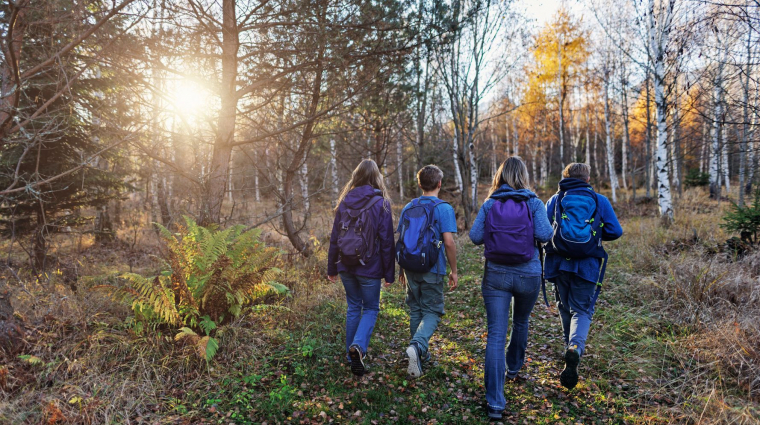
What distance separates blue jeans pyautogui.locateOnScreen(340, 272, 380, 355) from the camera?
Result: 3830 mm

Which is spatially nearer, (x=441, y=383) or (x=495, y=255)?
(x=495, y=255)

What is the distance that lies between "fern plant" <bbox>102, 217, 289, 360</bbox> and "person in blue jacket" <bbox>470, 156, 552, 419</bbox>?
2.70m

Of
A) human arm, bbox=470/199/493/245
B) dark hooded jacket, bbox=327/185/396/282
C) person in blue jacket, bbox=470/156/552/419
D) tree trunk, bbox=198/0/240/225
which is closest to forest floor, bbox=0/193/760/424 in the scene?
person in blue jacket, bbox=470/156/552/419

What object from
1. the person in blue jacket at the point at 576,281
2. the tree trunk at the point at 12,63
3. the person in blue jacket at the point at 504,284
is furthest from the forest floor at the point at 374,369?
the tree trunk at the point at 12,63

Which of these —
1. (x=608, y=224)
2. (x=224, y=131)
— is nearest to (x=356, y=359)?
(x=608, y=224)

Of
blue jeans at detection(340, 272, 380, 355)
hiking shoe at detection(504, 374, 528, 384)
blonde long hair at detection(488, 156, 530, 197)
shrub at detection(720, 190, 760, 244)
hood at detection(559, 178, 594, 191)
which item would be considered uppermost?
blonde long hair at detection(488, 156, 530, 197)

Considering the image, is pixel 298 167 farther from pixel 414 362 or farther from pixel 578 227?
pixel 578 227

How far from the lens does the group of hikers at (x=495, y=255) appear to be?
10.5 ft

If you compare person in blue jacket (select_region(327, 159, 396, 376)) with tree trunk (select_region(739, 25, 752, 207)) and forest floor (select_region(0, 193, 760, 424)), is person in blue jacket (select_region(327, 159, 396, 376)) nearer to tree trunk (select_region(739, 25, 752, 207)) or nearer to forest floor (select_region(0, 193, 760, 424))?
forest floor (select_region(0, 193, 760, 424))

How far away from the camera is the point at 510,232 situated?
10.3ft

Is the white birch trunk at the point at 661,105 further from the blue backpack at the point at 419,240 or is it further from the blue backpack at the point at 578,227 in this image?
the blue backpack at the point at 419,240

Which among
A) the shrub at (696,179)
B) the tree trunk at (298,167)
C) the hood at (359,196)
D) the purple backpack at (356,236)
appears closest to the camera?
the purple backpack at (356,236)

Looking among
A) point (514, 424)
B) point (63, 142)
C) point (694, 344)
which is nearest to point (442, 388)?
point (514, 424)

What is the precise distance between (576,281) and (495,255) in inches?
44.7
